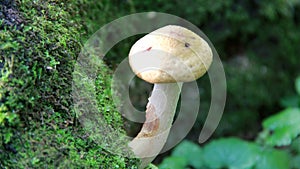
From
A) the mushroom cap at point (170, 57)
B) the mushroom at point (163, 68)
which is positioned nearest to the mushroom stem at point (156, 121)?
the mushroom at point (163, 68)

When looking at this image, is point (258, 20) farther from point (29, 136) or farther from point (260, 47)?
point (29, 136)

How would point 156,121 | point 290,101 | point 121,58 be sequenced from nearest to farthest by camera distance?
point 156,121, point 121,58, point 290,101

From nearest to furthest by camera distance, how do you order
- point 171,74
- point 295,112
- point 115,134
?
point 171,74 → point 115,134 → point 295,112

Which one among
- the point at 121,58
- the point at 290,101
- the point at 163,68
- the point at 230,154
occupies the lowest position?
the point at 290,101

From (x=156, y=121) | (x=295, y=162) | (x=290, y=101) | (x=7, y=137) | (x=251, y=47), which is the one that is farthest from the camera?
(x=290, y=101)

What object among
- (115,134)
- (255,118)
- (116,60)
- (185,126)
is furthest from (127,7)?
(255,118)

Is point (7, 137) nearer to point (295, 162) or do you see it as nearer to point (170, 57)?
point (170, 57)

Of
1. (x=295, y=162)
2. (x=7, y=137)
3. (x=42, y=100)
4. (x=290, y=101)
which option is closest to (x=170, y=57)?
(x=42, y=100)
